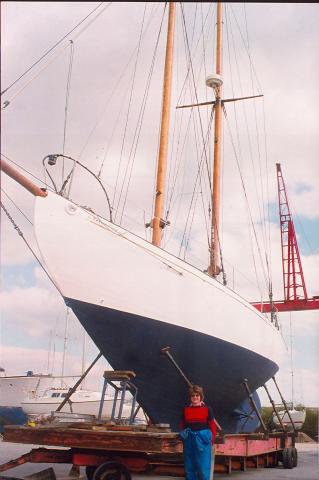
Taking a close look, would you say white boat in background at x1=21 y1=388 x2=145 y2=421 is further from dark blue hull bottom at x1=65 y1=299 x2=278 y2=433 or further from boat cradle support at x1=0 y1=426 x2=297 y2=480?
boat cradle support at x1=0 y1=426 x2=297 y2=480

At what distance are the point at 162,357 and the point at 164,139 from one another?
4703 mm

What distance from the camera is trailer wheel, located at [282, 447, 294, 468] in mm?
10992

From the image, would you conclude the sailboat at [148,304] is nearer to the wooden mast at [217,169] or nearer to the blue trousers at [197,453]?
the blue trousers at [197,453]

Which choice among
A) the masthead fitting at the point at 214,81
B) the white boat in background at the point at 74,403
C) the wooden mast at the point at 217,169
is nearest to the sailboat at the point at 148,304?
the wooden mast at the point at 217,169

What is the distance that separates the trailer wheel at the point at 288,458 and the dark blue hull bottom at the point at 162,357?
207 centimetres

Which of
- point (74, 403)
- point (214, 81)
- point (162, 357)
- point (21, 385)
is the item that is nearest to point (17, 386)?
point (21, 385)

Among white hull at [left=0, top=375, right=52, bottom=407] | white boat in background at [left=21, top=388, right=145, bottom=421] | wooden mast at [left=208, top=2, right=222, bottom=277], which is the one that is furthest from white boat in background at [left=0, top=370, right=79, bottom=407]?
wooden mast at [left=208, top=2, right=222, bottom=277]

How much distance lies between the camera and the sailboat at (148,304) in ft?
24.5

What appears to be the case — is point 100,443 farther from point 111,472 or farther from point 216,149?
point 216,149

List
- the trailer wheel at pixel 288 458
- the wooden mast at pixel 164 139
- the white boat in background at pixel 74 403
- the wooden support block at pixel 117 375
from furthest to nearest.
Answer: the white boat in background at pixel 74 403
the trailer wheel at pixel 288 458
the wooden mast at pixel 164 139
the wooden support block at pixel 117 375

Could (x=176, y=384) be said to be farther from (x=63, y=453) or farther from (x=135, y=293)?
(x=63, y=453)

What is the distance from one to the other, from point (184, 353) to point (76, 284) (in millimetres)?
2446

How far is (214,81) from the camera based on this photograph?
1648 centimetres

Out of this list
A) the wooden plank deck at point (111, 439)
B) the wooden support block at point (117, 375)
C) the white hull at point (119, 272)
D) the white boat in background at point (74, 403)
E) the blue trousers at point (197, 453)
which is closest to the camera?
the blue trousers at point (197, 453)
